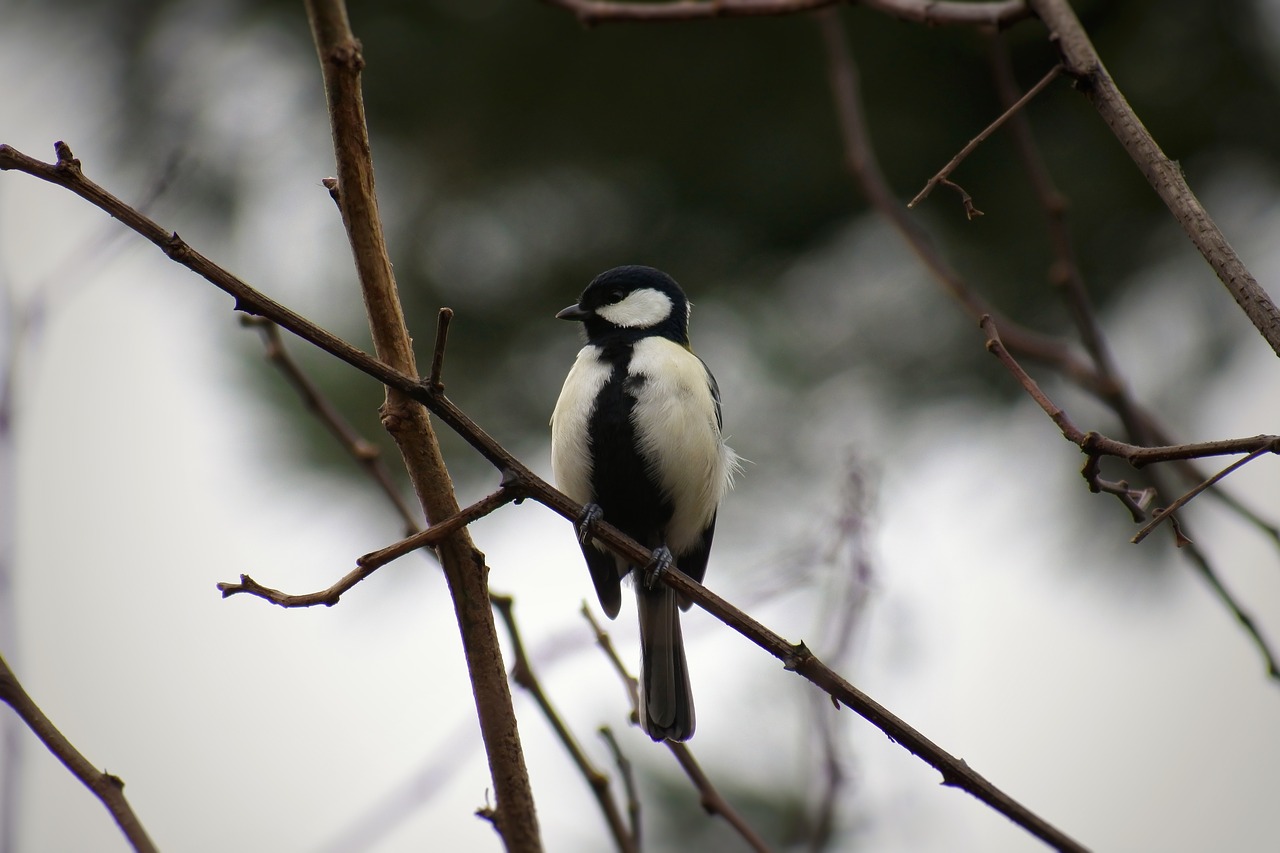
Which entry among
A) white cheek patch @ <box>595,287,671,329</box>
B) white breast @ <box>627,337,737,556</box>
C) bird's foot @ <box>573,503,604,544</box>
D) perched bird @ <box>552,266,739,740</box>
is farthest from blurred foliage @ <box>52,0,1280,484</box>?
bird's foot @ <box>573,503,604,544</box>

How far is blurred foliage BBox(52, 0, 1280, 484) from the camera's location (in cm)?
449

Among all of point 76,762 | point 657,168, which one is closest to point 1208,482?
point 76,762

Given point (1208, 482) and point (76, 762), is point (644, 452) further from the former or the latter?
point (76, 762)

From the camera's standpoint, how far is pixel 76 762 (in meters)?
1.03

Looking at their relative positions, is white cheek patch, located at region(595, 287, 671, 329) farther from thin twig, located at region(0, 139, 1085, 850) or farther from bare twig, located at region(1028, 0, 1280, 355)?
bare twig, located at region(1028, 0, 1280, 355)

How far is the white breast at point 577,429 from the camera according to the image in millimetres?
2699

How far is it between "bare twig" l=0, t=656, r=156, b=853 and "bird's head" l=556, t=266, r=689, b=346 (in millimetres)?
1950

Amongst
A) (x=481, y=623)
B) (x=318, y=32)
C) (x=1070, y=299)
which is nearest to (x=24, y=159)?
(x=318, y=32)

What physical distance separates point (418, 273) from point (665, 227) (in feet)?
3.58

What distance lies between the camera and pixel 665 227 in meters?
4.91

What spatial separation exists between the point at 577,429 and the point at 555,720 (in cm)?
124

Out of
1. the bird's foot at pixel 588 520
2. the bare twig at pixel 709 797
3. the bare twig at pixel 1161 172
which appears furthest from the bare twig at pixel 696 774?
the bare twig at pixel 1161 172

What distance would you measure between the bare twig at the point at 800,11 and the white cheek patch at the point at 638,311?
3.47 feet

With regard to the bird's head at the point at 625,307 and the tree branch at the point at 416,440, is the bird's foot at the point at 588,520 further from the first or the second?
the bird's head at the point at 625,307
